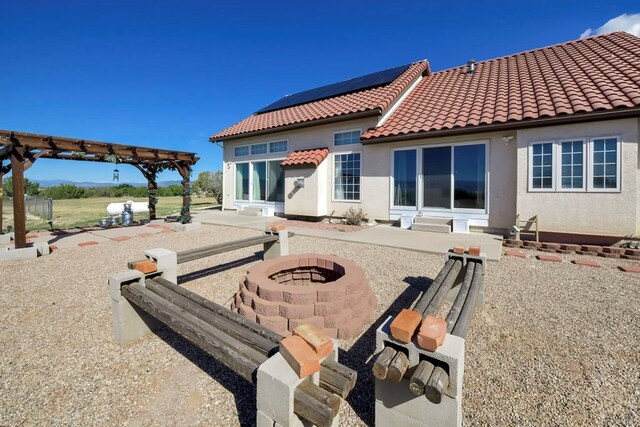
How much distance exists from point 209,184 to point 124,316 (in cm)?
2683

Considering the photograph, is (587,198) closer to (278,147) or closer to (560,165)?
(560,165)

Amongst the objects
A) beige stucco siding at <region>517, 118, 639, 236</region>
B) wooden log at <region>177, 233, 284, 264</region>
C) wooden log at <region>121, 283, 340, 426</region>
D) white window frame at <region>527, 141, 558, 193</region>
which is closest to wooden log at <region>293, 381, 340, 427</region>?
wooden log at <region>121, 283, 340, 426</region>

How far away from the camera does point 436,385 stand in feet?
5.17

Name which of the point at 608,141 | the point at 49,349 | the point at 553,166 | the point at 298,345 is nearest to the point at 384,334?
the point at 298,345

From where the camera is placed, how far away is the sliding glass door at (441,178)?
8664 millimetres

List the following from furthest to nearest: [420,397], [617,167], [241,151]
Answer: [241,151] < [617,167] < [420,397]

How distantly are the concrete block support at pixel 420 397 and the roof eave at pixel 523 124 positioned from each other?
782 centimetres

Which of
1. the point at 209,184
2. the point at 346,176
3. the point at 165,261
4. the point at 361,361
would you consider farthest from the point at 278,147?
the point at 209,184

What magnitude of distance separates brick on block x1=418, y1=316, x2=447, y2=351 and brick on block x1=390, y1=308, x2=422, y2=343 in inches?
2.6

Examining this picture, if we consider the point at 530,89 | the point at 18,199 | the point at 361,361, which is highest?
the point at 530,89

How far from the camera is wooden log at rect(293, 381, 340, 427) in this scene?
1461 mm

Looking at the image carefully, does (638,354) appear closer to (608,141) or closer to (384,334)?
(384,334)

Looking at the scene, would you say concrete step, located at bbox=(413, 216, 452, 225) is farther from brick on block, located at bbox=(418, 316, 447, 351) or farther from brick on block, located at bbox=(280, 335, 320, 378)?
brick on block, located at bbox=(280, 335, 320, 378)

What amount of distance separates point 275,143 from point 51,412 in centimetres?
1224
